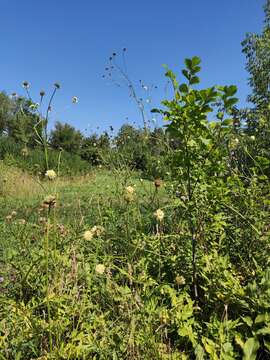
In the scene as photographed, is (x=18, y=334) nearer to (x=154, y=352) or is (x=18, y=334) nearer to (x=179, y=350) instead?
(x=154, y=352)

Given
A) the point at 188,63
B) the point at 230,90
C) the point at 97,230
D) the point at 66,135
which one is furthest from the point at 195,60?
the point at 66,135

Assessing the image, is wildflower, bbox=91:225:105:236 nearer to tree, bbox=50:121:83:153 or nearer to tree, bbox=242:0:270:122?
tree, bbox=242:0:270:122

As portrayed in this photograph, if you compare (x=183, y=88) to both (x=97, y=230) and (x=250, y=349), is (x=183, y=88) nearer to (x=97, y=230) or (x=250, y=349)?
(x=97, y=230)

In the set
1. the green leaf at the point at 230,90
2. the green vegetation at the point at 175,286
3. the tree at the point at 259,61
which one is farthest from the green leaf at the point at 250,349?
the tree at the point at 259,61

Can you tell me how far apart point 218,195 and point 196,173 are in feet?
0.54

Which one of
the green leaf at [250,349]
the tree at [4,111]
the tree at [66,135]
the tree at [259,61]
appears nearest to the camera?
the green leaf at [250,349]

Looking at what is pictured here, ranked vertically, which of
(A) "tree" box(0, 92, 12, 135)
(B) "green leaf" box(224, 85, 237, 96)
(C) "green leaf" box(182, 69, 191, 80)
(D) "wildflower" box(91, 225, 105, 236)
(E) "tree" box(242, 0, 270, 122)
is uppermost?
(A) "tree" box(0, 92, 12, 135)

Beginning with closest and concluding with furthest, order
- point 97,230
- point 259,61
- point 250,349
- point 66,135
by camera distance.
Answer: point 250,349
point 97,230
point 259,61
point 66,135

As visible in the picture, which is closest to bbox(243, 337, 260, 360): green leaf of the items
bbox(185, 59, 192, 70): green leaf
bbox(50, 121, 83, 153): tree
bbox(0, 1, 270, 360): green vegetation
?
bbox(0, 1, 270, 360): green vegetation

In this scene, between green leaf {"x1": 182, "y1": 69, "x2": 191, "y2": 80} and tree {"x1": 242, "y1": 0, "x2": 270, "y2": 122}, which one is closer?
green leaf {"x1": 182, "y1": 69, "x2": 191, "y2": 80}

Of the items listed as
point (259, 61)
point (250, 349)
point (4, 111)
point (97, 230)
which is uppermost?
point (4, 111)

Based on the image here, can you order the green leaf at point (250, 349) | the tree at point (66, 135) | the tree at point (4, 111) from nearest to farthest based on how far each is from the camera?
the green leaf at point (250, 349)
the tree at point (66, 135)
the tree at point (4, 111)

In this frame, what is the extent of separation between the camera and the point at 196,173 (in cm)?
172

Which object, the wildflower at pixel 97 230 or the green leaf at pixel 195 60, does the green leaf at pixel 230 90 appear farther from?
the wildflower at pixel 97 230
